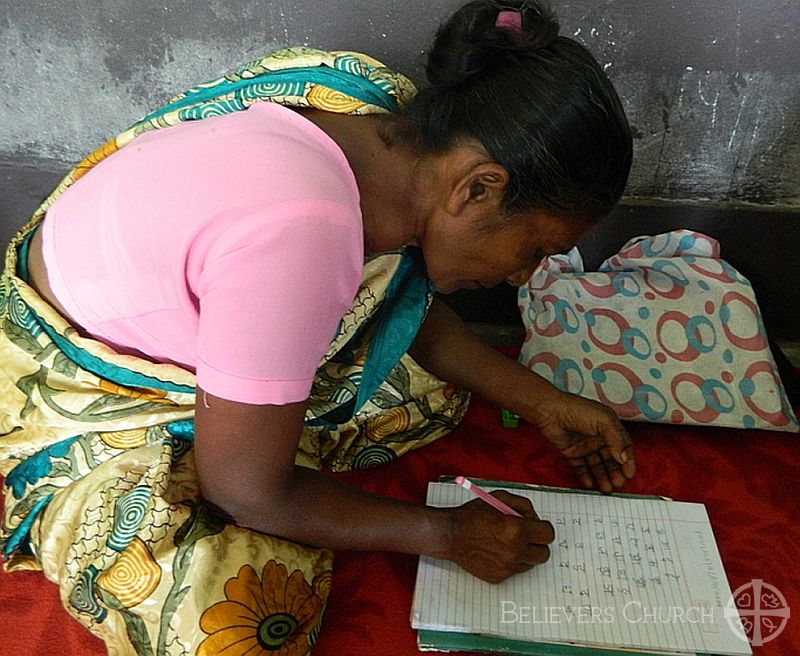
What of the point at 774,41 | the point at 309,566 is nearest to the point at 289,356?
the point at 309,566

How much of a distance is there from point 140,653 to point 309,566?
19 centimetres

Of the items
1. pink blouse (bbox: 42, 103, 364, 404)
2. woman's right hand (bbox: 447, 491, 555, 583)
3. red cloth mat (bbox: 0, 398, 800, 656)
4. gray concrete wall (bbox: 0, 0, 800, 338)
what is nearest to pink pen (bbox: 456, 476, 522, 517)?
woman's right hand (bbox: 447, 491, 555, 583)

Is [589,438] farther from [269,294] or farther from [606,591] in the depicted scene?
[269,294]

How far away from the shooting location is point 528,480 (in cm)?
117

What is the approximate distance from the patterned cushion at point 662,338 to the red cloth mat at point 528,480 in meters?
0.05

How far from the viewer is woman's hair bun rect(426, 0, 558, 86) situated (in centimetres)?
72

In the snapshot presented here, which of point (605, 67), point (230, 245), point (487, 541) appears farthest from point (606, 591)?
point (605, 67)

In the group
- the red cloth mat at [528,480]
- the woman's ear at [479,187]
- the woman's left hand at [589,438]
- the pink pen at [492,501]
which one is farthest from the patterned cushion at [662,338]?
the woman's ear at [479,187]

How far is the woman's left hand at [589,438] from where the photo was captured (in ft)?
3.48

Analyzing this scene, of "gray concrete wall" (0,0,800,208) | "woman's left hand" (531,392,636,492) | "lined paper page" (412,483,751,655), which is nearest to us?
"lined paper page" (412,483,751,655)

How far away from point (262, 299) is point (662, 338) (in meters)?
0.84

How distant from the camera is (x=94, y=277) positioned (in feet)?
2.58

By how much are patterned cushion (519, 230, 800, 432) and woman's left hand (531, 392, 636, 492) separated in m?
0.18

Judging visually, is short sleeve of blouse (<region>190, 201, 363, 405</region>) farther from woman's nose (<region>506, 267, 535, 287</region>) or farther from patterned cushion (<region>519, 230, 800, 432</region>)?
patterned cushion (<region>519, 230, 800, 432</region>)
